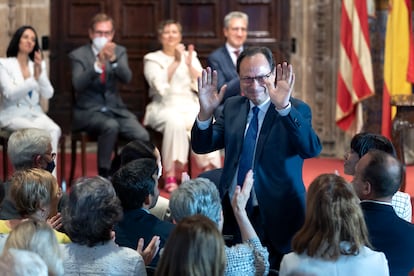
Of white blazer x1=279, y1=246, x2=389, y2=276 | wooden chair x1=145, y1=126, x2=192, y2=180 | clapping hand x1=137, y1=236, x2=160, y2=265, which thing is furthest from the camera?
wooden chair x1=145, y1=126, x2=192, y2=180

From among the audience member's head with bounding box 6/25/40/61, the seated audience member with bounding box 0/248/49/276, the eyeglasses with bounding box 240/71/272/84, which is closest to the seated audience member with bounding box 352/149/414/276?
the eyeglasses with bounding box 240/71/272/84

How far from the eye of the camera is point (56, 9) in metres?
9.28

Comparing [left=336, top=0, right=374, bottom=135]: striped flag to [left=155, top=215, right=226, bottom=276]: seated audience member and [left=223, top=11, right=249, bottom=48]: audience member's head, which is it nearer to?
[left=223, top=11, right=249, bottom=48]: audience member's head

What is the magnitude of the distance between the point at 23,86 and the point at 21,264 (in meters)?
4.58

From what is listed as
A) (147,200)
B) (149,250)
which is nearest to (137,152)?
(147,200)

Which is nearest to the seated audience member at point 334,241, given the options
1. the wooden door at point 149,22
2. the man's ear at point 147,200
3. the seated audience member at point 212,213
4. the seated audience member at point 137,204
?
the seated audience member at point 212,213

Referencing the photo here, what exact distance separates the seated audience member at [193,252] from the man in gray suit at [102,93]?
4626 millimetres

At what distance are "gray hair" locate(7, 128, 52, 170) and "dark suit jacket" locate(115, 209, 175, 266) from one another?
0.96 meters

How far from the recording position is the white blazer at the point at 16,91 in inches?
289

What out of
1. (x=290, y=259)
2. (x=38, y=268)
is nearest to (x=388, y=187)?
(x=290, y=259)

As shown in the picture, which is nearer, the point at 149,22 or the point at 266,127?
the point at 266,127

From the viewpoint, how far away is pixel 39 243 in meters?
3.04

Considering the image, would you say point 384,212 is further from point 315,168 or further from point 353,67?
point 353,67

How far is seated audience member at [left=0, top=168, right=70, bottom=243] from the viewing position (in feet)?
12.5
